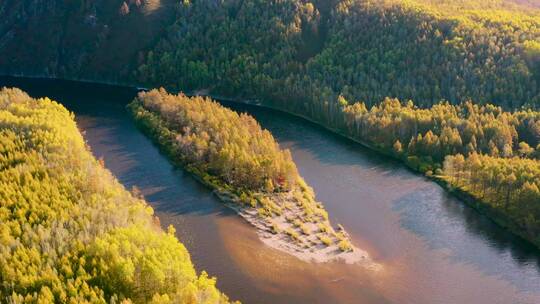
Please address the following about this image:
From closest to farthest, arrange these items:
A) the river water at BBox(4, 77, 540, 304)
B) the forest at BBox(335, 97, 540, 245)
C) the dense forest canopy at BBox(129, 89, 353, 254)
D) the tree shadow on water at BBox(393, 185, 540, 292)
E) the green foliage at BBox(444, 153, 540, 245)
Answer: the river water at BBox(4, 77, 540, 304) → the tree shadow on water at BBox(393, 185, 540, 292) → the dense forest canopy at BBox(129, 89, 353, 254) → the green foliage at BBox(444, 153, 540, 245) → the forest at BBox(335, 97, 540, 245)

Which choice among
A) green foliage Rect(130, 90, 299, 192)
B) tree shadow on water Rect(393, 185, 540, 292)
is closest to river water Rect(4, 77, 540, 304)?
tree shadow on water Rect(393, 185, 540, 292)

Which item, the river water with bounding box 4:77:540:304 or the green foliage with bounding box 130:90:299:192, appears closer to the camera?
the river water with bounding box 4:77:540:304

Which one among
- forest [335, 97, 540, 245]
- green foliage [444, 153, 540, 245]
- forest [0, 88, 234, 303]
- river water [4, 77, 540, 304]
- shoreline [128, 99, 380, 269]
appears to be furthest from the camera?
forest [335, 97, 540, 245]

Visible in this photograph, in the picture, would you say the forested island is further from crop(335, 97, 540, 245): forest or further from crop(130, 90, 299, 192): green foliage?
crop(335, 97, 540, 245): forest

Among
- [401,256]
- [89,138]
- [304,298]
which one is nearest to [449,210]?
[401,256]

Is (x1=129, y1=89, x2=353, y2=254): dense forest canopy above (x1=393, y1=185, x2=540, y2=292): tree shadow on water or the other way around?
above

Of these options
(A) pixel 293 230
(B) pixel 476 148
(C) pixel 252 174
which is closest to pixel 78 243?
(A) pixel 293 230
